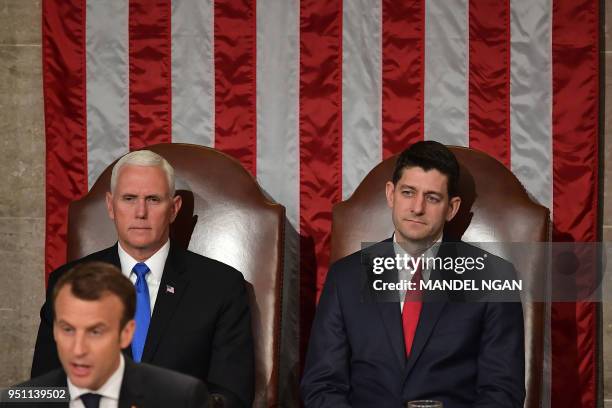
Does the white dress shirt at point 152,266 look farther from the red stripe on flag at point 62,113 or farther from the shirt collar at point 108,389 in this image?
the red stripe on flag at point 62,113

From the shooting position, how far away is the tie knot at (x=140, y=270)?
2.10 metres

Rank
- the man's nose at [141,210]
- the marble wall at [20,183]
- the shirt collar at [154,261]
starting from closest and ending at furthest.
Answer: the shirt collar at [154,261], the man's nose at [141,210], the marble wall at [20,183]

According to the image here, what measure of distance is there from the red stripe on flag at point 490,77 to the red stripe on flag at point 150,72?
1.22 m

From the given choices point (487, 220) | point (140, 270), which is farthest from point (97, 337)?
point (487, 220)

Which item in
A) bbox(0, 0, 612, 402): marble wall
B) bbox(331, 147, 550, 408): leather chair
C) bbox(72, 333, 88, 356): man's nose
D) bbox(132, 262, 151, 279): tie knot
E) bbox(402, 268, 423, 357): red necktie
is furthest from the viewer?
bbox(0, 0, 612, 402): marble wall

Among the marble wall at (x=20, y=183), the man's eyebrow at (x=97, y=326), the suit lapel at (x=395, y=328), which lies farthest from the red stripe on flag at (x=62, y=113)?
the man's eyebrow at (x=97, y=326)

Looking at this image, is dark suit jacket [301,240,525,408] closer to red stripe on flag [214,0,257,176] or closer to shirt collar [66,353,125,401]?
red stripe on flag [214,0,257,176]

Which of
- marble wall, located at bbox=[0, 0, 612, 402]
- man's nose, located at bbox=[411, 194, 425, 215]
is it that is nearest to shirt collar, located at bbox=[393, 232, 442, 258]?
man's nose, located at bbox=[411, 194, 425, 215]

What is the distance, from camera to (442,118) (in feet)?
11.4

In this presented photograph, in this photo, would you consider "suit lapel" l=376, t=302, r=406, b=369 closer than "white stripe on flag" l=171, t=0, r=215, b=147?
Yes

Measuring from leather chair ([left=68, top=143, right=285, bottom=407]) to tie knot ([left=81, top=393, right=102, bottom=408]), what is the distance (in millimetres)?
1927

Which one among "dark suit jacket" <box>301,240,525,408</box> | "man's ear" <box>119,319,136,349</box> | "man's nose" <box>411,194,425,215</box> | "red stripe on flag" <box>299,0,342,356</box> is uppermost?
"red stripe on flag" <box>299,0,342,356</box>

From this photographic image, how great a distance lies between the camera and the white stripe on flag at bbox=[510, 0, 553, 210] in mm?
3432

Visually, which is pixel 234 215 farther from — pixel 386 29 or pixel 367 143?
pixel 386 29
